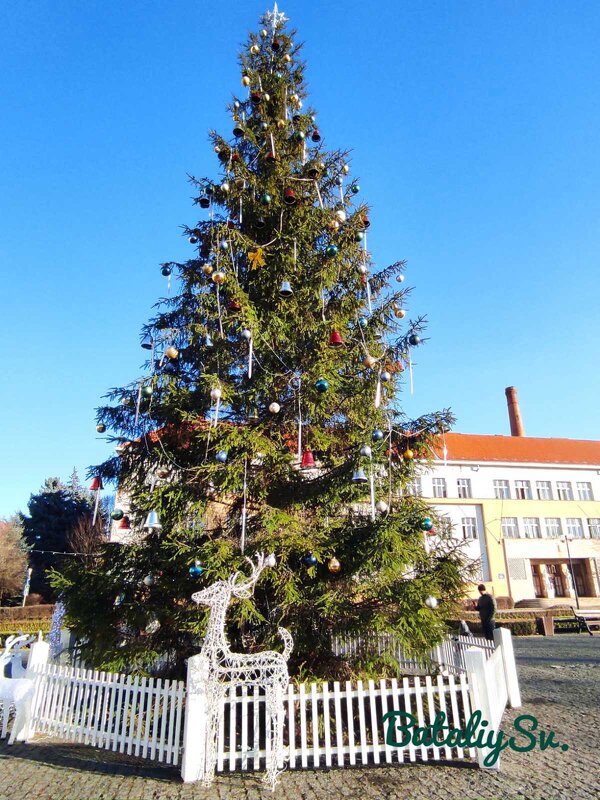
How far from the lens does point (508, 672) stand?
874cm

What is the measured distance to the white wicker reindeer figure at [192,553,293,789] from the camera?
5559mm

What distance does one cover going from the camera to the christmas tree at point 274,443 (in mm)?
7160

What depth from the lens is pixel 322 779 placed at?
18.8 feet

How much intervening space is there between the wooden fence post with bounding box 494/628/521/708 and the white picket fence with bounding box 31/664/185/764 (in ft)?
18.0

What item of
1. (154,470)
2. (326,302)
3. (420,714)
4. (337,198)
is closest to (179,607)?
(154,470)

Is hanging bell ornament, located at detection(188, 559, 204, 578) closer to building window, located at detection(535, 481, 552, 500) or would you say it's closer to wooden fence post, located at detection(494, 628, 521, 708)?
wooden fence post, located at detection(494, 628, 521, 708)

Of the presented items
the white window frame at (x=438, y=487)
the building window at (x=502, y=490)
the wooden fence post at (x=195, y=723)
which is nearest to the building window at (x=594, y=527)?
the building window at (x=502, y=490)

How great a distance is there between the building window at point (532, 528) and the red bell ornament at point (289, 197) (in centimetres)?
3626

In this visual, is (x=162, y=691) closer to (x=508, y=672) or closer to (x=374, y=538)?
(x=374, y=538)

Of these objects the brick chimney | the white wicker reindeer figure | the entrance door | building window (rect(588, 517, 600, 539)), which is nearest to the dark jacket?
the white wicker reindeer figure

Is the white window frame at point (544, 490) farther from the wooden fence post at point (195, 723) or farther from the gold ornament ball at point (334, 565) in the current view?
the wooden fence post at point (195, 723)

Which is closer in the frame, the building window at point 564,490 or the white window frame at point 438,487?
the white window frame at point 438,487

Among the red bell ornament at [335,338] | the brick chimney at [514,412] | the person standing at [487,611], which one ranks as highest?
the brick chimney at [514,412]

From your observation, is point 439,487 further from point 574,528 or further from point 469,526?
point 574,528
